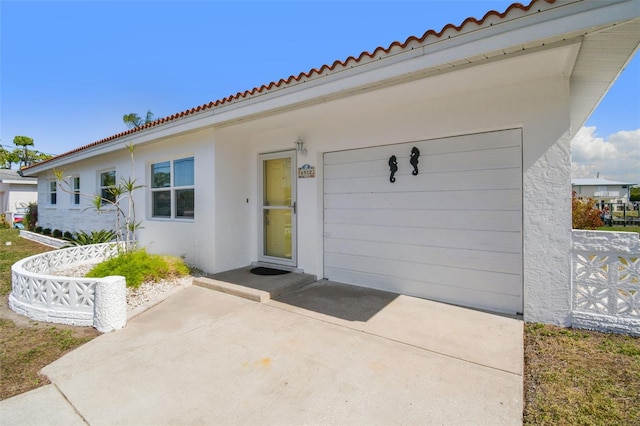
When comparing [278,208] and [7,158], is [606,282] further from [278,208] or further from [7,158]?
[7,158]

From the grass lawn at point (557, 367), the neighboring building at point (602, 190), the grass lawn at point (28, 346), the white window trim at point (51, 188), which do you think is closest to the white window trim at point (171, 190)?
the grass lawn at point (28, 346)

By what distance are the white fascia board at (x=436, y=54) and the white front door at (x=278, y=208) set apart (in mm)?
1433

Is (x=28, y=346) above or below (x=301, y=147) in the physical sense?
below

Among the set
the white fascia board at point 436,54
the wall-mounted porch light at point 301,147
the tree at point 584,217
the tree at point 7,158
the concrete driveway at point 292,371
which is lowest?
the concrete driveway at point 292,371

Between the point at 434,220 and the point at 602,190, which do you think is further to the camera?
the point at 602,190

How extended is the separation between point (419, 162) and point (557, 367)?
10.5ft

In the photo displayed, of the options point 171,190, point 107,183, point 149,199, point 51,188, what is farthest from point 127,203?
point 51,188

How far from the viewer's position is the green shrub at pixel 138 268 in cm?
535

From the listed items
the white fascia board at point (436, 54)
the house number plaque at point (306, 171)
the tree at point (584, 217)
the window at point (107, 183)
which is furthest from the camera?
the window at point (107, 183)

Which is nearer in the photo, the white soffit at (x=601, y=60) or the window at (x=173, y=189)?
the white soffit at (x=601, y=60)

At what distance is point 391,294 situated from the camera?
16.7 ft

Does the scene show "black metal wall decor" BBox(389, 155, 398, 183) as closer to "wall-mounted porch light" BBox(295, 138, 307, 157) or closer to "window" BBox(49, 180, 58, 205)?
"wall-mounted porch light" BBox(295, 138, 307, 157)

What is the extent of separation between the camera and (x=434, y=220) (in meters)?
4.78

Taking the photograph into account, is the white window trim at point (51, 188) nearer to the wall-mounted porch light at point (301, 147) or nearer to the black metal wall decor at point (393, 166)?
the wall-mounted porch light at point (301, 147)
